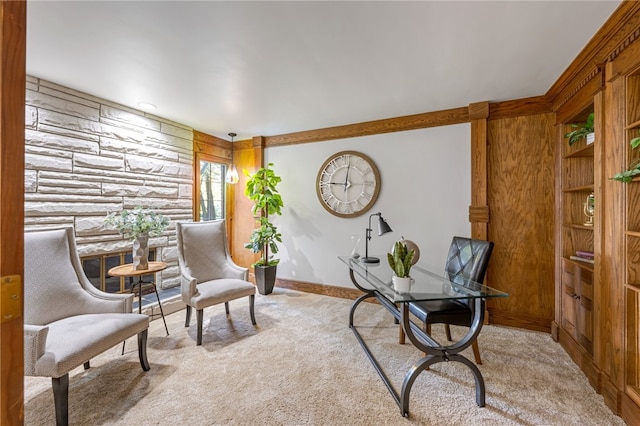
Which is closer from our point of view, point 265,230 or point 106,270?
point 106,270

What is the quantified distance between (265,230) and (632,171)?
3.48 m

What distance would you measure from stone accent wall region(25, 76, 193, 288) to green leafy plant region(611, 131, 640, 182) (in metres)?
4.13

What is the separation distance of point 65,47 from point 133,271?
5.90 feet

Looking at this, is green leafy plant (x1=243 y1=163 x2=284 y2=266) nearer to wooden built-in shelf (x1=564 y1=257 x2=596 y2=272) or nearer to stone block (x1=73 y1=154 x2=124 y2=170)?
stone block (x1=73 y1=154 x2=124 y2=170)

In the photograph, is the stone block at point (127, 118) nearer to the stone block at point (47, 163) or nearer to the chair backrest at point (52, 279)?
the stone block at point (47, 163)

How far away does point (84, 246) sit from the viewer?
2615 mm

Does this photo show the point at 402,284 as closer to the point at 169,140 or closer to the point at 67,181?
the point at 67,181

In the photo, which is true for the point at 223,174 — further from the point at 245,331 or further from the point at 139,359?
the point at 139,359

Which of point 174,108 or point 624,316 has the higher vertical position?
point 174,108

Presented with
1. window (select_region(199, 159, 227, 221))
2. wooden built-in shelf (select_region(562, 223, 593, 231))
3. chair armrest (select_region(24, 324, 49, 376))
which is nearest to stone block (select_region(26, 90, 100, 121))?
window (select_region(199, 159, 227, 221))

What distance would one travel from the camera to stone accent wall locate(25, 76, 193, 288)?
2.32 meters

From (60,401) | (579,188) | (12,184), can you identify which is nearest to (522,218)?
(579,188)

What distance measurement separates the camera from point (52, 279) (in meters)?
1.87

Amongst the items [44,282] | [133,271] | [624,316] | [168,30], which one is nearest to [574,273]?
[624,316]
